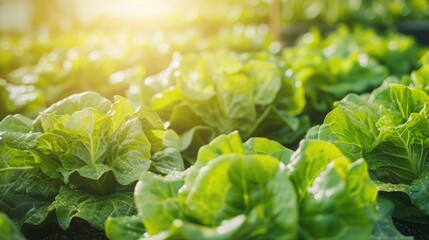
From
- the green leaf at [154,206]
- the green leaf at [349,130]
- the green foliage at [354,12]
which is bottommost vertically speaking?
the green foliage at [354,12]

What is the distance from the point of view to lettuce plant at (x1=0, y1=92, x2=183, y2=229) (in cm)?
273

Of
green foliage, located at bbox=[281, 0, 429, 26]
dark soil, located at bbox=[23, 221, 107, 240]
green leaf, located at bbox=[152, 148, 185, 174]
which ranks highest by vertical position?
green leaf, located at bbox=[152, 148, 185, 174]

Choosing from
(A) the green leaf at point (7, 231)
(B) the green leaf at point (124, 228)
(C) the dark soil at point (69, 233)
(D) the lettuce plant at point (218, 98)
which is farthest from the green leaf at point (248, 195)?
(D) the lettuce plant at point (218, 98)

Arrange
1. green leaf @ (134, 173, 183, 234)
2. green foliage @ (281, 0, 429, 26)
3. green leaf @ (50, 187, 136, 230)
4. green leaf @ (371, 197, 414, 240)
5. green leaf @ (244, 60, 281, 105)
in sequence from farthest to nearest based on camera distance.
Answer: green foliage @ (281, 0, 429, 26) < green leaf @ (244, 60, 281, 105) < green leaf @ (50, 187, 136, 230) < green leaf @ (371, 197, 414, 240) < green leaf @ (134, 173, 183, 234)

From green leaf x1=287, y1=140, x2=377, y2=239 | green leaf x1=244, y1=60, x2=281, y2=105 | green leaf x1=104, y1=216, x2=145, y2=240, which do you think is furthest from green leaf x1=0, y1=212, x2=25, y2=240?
green leaf x1=244, y1=60, x2=281, y2=105

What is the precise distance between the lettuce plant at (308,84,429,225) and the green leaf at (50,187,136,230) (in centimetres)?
103

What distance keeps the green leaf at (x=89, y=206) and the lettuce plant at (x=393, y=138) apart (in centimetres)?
103

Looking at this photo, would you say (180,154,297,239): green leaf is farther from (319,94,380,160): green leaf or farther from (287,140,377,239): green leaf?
(319,94,380,160): green leaf

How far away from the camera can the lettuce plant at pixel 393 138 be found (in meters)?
2.74

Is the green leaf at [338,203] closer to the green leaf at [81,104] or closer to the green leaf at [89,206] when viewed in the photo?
the green leaf at [89,206]

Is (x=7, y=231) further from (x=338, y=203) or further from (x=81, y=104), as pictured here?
(x=81, y=104)

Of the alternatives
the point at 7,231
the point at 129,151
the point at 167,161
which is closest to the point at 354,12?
the point at 167,161

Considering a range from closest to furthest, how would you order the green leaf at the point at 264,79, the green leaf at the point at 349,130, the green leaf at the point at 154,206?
the green leaf at the point at 154,206 < the green leaf at the point at 349,130 < the green leaf at the point at 264,79

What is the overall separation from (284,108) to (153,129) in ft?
5.19
